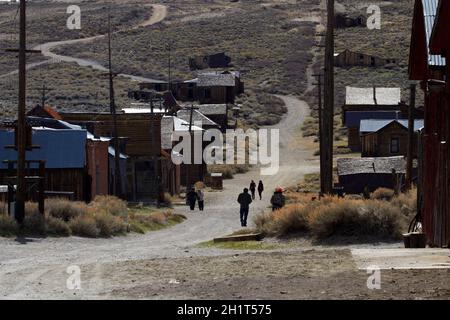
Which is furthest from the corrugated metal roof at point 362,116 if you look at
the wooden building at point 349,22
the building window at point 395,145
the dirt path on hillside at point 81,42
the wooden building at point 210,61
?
the wooden building at point 349,22

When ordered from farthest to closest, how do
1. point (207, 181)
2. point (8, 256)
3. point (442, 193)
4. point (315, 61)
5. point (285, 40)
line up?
1. point (285, 40)
2. point (315, 61)
3. point (207, 181)
4. point (8, 256)
5. point (442, 193)

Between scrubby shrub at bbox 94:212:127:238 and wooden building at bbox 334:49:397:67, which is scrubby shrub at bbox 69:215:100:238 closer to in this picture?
scrubby shrub at bbox 94:212:127:238

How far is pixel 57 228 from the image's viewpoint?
94.4 feet

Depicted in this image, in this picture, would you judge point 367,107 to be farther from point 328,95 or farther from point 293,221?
point 293,221

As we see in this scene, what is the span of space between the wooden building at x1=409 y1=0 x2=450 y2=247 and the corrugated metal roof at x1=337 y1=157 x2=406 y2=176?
36744mm

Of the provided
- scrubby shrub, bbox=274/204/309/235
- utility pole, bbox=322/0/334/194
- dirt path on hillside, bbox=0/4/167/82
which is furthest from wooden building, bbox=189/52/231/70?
scrubby shrub, bbox=274/204/309/235

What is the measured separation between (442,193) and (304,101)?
88928 mm

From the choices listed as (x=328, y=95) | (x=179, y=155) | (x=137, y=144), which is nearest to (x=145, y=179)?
(x=137, y=144)

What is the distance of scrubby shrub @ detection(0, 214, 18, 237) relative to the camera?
27.3m

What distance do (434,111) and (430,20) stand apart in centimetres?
194

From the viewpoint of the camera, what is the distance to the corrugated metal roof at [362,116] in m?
81.2

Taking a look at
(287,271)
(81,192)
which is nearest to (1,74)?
(81,192)
